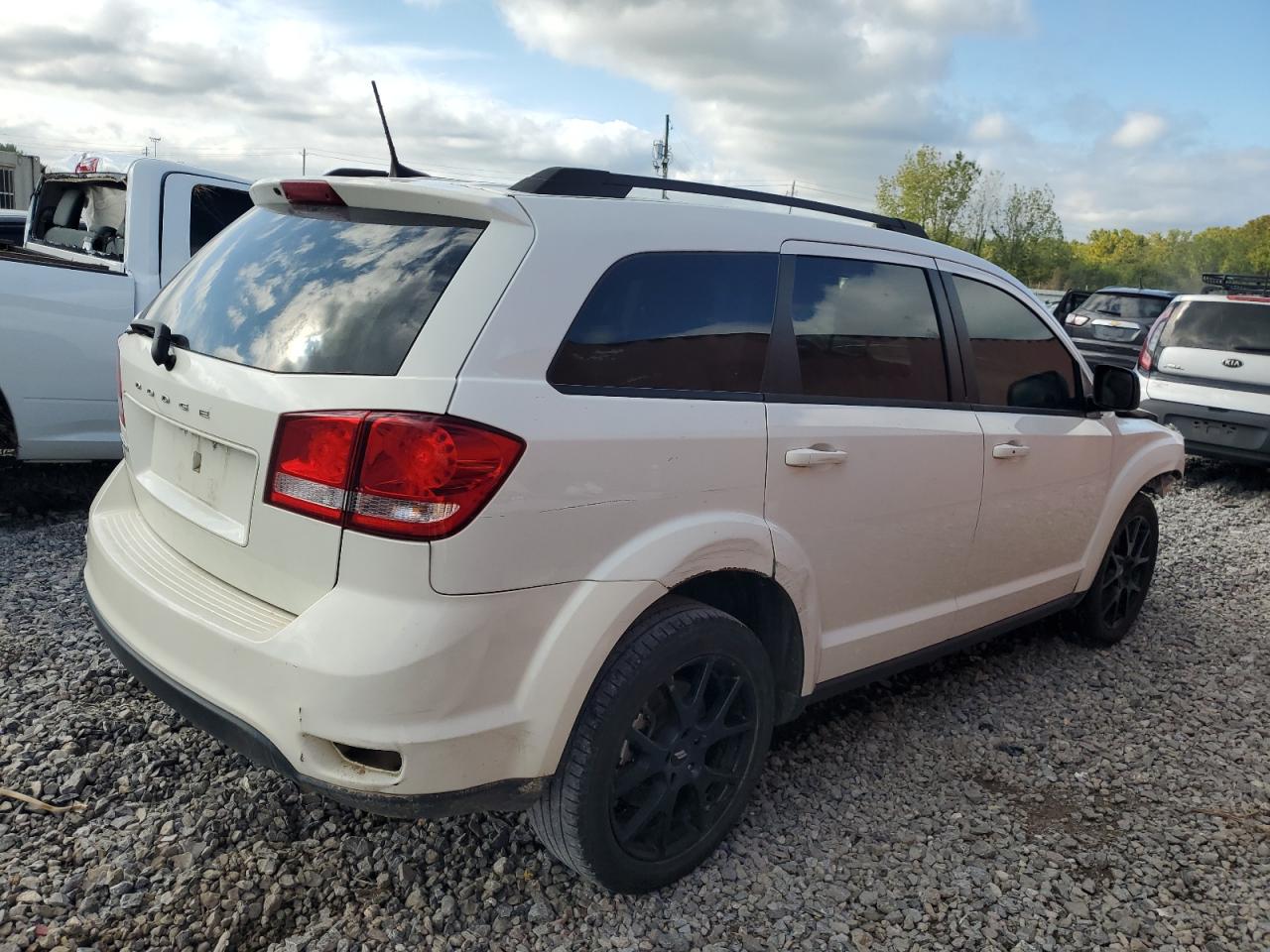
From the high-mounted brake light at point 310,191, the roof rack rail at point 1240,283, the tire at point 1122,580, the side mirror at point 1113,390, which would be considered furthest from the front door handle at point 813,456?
the roof rack rail at point 1240,283

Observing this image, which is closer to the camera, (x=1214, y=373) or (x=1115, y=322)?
(x=1214, y=373)

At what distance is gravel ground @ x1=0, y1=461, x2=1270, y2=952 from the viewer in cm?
248

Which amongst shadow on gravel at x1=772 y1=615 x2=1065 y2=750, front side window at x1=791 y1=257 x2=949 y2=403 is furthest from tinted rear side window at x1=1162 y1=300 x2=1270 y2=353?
front side window at x1=791 y1=257 x2=949 y2=403

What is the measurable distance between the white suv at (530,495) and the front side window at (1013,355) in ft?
1.24

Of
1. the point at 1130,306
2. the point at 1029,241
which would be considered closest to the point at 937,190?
the point at 1029,241

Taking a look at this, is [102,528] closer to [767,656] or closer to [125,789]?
[125,789]

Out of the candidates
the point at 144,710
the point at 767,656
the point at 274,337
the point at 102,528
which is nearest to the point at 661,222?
the point at 274,337

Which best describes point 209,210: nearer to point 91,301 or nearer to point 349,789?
point 91,301

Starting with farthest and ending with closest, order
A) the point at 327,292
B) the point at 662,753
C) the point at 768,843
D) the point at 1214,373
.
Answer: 1. the point at 1214,373
2. the point at 768,843
3. the point at 662,753
4. the point at 327,292

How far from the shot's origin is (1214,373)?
866 centimetres

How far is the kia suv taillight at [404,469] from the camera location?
204 cm

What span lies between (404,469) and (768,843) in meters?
1.65

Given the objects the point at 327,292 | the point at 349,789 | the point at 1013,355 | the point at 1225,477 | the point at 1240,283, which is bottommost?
the point at 1225,477

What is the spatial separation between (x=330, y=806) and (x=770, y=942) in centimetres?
129
